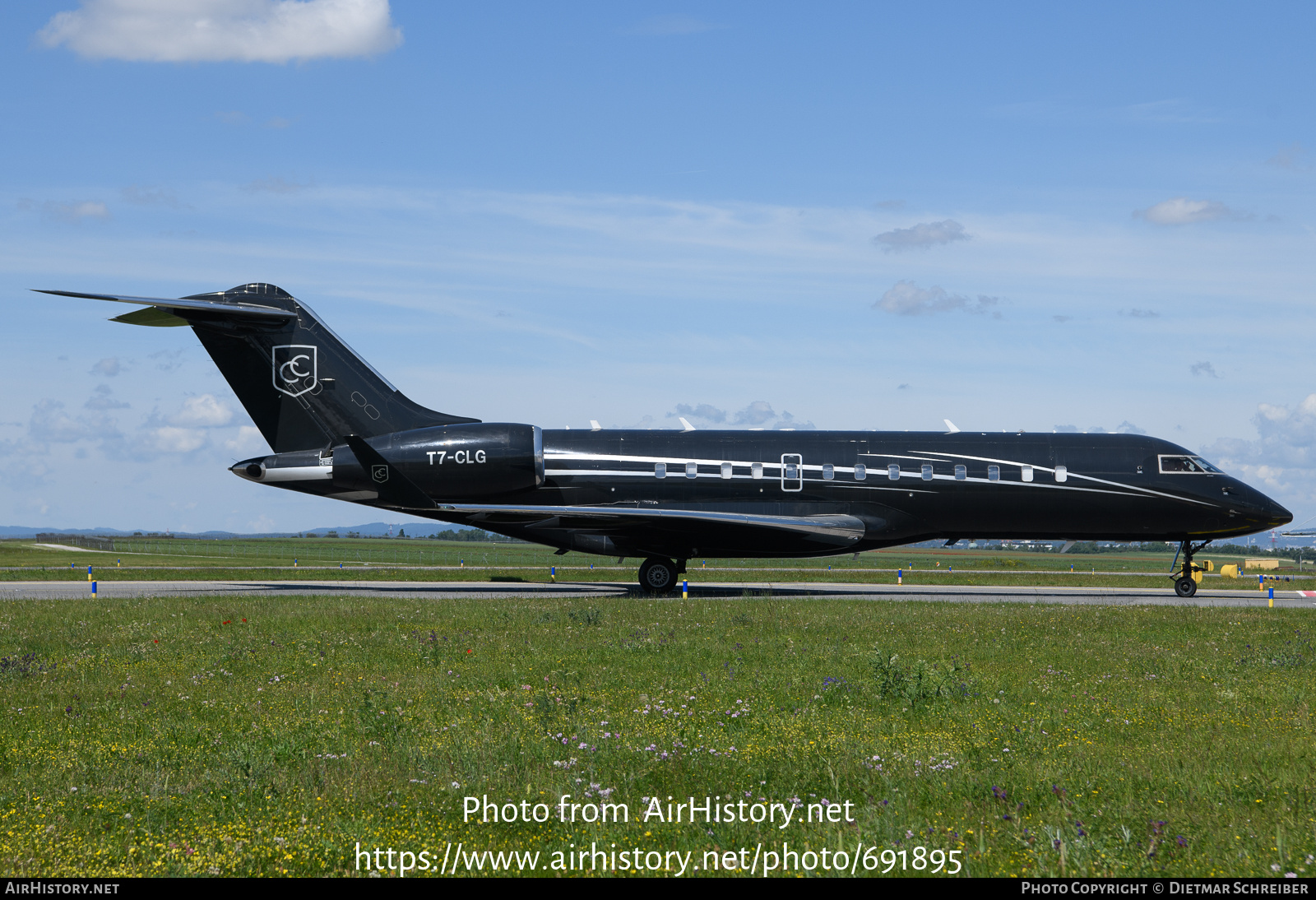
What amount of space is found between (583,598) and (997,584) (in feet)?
66.6

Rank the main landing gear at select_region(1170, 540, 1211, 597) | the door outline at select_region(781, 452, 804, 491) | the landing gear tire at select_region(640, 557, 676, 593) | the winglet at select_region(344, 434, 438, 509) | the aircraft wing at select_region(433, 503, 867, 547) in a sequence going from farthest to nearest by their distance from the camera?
the main landing gear at select_region(1170, 540, 1211, 597), the landing gear tire at select_region(640, 557, 676, 593), the door outline at select_region(781, 452, 804, 491), the aircraft wing at select_region(433, 503, 867, 547), the winglet at select_region(344, 434, 438, 509)

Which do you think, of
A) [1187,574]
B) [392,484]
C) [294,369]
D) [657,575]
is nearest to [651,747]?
[392,484]

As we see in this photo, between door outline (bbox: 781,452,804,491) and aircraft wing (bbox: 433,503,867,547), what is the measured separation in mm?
998

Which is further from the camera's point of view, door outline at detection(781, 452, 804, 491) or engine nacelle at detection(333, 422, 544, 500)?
door outline at detection(781, 452, 804, 491)

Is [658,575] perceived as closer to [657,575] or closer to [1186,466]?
[657,575]

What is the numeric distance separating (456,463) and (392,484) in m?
2.09

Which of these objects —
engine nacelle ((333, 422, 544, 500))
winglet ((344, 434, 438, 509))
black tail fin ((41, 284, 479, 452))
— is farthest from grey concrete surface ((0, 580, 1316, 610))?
black tail fin ((41, 284, 479, 452))

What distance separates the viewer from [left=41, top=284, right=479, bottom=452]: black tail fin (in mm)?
26984

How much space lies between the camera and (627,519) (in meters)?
26.0

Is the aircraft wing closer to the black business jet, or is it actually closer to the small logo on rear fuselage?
the black business jet

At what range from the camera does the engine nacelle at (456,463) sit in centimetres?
2638

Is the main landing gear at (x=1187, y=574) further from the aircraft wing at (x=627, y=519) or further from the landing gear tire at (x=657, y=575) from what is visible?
the landing gear tire at (x=657, y=575)

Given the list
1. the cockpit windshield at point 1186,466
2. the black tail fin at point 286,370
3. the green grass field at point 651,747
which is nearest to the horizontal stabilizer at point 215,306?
the black tail fin at point 286,370

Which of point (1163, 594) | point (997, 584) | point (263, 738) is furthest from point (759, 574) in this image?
point (263, 738)
